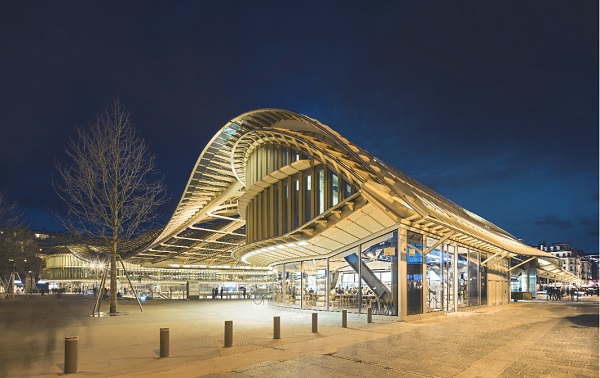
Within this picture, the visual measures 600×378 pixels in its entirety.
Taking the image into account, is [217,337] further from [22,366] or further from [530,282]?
[530,282]

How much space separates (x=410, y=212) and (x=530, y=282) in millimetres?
45816

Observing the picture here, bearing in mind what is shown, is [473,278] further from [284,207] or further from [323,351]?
[323,351]

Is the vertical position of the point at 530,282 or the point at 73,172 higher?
the point at 73,172

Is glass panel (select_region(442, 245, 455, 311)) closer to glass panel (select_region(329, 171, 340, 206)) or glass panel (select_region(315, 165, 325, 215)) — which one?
glass panel (select_region(315, 165, 325, 215))

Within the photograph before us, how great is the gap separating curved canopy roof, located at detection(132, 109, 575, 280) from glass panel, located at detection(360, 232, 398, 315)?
0.83m

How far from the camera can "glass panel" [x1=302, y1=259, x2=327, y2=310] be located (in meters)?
27.8

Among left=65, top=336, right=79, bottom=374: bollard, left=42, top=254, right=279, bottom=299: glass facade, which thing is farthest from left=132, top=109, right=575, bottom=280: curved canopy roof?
left=42, top=254, right=279, bottom=299: glass facade

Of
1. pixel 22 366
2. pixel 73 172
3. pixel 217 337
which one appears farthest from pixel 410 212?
pixel 73 172

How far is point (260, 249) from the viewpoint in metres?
32.2

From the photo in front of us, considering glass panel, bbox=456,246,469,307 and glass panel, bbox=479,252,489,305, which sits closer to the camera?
glass panel, bbox=456,246,469,307

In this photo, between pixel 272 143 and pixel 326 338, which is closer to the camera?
pixel 326 338

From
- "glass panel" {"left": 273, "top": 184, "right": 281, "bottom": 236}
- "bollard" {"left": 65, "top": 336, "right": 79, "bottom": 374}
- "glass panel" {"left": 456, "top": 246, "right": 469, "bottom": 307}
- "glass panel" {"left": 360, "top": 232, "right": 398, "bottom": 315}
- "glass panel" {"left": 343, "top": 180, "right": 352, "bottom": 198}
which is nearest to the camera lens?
"bollard" {"left": 65, "top": 336, "right": 79, "bottom": 374}

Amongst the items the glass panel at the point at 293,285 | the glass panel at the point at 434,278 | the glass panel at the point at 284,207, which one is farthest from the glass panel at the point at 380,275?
the glass panel at the point at 293,285

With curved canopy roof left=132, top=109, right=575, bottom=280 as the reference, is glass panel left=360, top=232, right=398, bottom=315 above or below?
below
